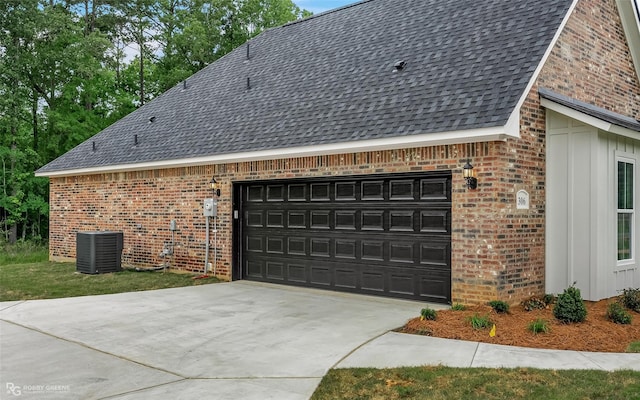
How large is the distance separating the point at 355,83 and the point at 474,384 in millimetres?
7442

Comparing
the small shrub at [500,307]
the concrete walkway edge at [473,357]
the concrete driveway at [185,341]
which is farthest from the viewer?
the small shrub at [500,307]

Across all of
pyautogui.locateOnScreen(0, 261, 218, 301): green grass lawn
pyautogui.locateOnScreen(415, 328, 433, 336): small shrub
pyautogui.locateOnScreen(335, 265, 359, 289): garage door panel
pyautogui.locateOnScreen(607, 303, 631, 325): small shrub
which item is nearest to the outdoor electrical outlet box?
pyautogui.locateOnScreen(0, 261, 218, 301): green grass lawn

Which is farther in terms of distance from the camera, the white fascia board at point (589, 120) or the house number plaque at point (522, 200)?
the house number plaque at point (522, 200)

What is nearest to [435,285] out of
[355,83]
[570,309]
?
[570,309]

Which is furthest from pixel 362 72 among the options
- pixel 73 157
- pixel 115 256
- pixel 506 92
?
pixel 73 157

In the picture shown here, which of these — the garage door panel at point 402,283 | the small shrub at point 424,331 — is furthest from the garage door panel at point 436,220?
the small shrub at point 424,331

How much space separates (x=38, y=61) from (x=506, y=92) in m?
23.5

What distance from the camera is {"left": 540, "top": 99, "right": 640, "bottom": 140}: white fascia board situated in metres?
8.17

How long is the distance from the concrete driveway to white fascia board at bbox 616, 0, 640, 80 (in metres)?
7.67

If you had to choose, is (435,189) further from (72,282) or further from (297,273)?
(72,282)

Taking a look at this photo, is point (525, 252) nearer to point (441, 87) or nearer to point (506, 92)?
point (506, 92)

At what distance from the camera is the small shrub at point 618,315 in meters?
7.18

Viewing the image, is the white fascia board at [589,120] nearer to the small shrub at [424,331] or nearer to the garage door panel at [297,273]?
the small shrub at [424,331]

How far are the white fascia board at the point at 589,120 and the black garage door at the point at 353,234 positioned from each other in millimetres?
2030
